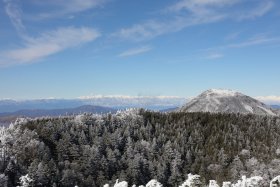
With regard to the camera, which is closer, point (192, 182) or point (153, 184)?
point (153, 184)

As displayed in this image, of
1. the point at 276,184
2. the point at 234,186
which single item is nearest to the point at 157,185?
the point at 234,186

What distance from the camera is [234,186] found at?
26.5 m

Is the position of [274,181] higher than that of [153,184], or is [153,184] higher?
[274,181]

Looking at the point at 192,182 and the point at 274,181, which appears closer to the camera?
the point at 274,181

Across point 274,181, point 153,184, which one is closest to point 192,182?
point 153,184

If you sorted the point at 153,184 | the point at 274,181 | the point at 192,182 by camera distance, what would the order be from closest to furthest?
1. the point at 153,184
2. the point at 274,181
3. the point at 192,182

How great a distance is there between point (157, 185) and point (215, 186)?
334 centimetres

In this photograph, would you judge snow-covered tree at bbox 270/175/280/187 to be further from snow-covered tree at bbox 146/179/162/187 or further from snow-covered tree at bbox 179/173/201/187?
snow-covered tree at bbox 146/179/162/187

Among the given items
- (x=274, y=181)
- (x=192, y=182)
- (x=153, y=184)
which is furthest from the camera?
(x=192, y=182)

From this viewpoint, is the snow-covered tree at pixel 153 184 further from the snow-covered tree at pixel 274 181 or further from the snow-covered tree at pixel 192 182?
the snow-covered tree at pixel 274 181

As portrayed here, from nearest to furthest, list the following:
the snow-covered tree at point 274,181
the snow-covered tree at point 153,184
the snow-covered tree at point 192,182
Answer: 1. the snow-covered tree at point 153,184
2. the snow-covered tree at point 274,181
3. the snow-covered tree at point 192,182

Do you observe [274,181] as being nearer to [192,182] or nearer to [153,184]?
[192,182]

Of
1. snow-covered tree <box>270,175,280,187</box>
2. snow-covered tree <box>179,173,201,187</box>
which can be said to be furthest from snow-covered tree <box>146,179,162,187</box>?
snow-covered tree <box>270,175,280,187</box>

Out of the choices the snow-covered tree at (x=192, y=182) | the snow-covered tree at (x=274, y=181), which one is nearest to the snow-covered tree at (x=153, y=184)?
the snow-covered tree at (x=192, y=182)
